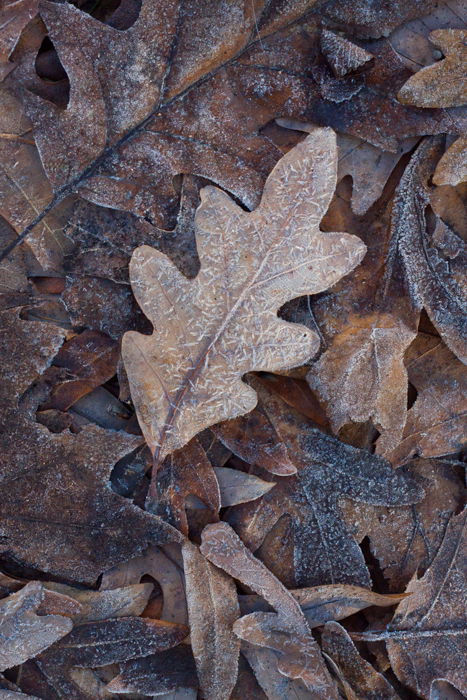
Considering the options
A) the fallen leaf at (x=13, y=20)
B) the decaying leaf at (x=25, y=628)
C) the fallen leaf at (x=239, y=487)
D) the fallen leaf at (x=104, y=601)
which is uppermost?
the fallen leaf at (x=13, y=20)

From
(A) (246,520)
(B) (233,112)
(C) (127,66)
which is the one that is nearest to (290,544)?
(A) (246,520)

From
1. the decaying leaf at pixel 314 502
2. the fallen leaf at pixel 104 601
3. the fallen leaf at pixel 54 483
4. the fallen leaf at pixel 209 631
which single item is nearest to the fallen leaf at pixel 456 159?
the decaying leaf at pixel 314 502

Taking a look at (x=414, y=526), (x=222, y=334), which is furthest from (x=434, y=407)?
(x=222, y=334)

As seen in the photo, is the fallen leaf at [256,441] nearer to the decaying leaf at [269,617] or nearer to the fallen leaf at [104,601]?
the decaying leaf at [269,617]

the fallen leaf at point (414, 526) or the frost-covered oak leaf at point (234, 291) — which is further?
the fallen leaf at point (414, 526)

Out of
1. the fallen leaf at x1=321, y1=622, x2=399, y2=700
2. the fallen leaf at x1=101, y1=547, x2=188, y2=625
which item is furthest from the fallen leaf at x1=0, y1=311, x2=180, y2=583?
the fallen leaf at x1=321, y1=622, x2=399, y2=700

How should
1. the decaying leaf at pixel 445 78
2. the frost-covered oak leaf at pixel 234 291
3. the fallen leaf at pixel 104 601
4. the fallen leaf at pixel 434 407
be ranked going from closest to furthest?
the frost-covered oak leaf at pixel 234 291, the decaying leaf at pixel 445 78, the fallen leaf at pixel 104 601, the fallen leaf at pixel 434 407

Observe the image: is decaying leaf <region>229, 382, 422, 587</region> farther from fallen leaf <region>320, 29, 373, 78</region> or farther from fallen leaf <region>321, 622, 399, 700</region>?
fallen leaf <region>320, 29, 373, 78</region>

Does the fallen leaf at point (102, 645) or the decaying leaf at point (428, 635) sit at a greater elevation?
the fallen leaf at point (102, 645)
